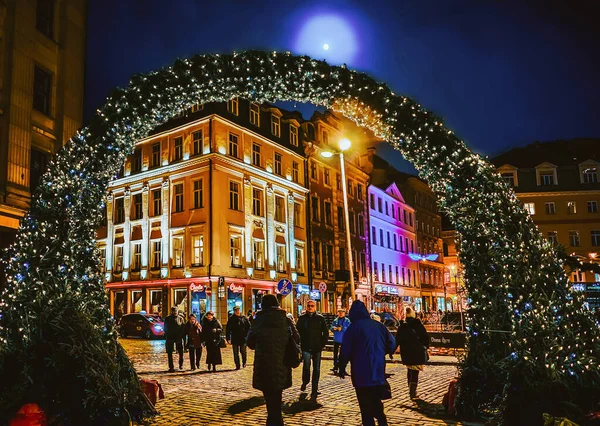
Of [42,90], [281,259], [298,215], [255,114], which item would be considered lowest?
[281,259]

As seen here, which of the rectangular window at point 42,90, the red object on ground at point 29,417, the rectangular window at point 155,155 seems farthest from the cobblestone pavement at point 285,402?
the rectangular window at point 155,155

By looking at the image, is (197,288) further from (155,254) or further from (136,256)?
(136,256)

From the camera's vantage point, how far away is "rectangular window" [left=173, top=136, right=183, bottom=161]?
36456 mm

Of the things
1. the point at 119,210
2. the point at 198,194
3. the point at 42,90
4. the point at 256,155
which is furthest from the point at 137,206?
the point at 42,90

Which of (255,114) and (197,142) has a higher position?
(255,114)

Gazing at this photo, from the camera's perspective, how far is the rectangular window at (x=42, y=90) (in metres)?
19.9

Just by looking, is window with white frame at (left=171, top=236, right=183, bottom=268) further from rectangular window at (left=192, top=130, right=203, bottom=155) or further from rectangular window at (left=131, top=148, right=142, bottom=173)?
rectangular window at (left=131, top=148, right=142, bottom=173)

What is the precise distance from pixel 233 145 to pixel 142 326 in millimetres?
13692

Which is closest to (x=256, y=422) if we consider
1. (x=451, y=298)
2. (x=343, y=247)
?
(x=343, y=247)

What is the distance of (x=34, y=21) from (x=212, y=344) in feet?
47.3

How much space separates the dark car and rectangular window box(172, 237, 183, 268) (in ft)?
15.8

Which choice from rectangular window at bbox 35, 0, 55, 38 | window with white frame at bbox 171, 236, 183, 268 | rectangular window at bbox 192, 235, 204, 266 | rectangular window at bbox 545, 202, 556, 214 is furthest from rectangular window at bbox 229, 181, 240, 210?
rectangular window at bbox 545, 202, 556, 214

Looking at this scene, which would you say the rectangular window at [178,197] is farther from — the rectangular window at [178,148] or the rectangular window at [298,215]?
the rectangular window at [298,215]

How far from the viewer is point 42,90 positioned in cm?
2030
